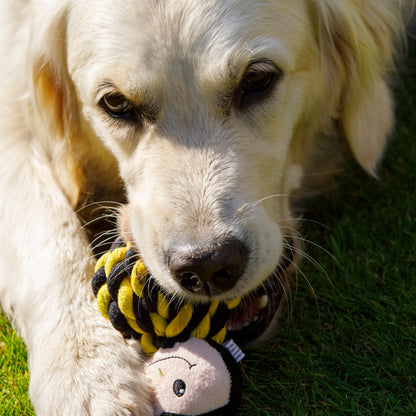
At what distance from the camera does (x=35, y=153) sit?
340 cm

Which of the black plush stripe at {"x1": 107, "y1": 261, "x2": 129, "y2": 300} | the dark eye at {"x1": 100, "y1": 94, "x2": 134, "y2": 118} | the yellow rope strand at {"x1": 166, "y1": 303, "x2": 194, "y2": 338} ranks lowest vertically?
the yellow rope strand at {"x1": 166, "y1": 303, "x2": 194, "y2": 338}

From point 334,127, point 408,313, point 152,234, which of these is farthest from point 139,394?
point 334,127

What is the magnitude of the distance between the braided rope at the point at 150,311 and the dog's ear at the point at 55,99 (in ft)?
2.98

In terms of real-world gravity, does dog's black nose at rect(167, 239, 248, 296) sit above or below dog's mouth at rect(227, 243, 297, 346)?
above

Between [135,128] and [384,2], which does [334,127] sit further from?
[135,128]

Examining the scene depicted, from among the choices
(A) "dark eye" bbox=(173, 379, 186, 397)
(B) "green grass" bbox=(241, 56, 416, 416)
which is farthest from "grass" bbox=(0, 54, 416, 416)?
(A) "dark eye" bbox=(173, 379, 186, 397)

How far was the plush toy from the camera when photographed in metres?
2.20

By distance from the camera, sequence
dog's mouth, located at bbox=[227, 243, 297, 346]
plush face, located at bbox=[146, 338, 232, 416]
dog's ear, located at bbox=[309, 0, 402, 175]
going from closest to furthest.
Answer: plush face, located at bbox=[146, 338, 232, 416] < dog's mouth, located at bbox=[227, 243, 297, 346] < dog's ear, located at bbox=[309, 0, 402, 175]

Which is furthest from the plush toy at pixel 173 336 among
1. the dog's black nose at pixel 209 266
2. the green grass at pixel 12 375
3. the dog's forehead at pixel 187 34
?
the dog's forehead at pixel 187 34

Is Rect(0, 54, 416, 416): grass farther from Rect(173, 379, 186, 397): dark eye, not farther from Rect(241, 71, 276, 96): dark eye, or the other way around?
Rect(241, 71, 276, 96): dark eye

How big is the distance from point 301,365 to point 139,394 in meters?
0.70

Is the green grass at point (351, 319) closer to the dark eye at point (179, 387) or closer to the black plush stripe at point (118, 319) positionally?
the dark eye at point (179, 387)

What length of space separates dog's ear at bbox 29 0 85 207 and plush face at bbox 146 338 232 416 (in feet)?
4.08

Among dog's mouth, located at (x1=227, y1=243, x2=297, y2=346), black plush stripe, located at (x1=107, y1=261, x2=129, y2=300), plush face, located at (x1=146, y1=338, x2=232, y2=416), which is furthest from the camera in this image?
dog's mouth, located at (x1=227, y1=243, x2=297, y2=346)
